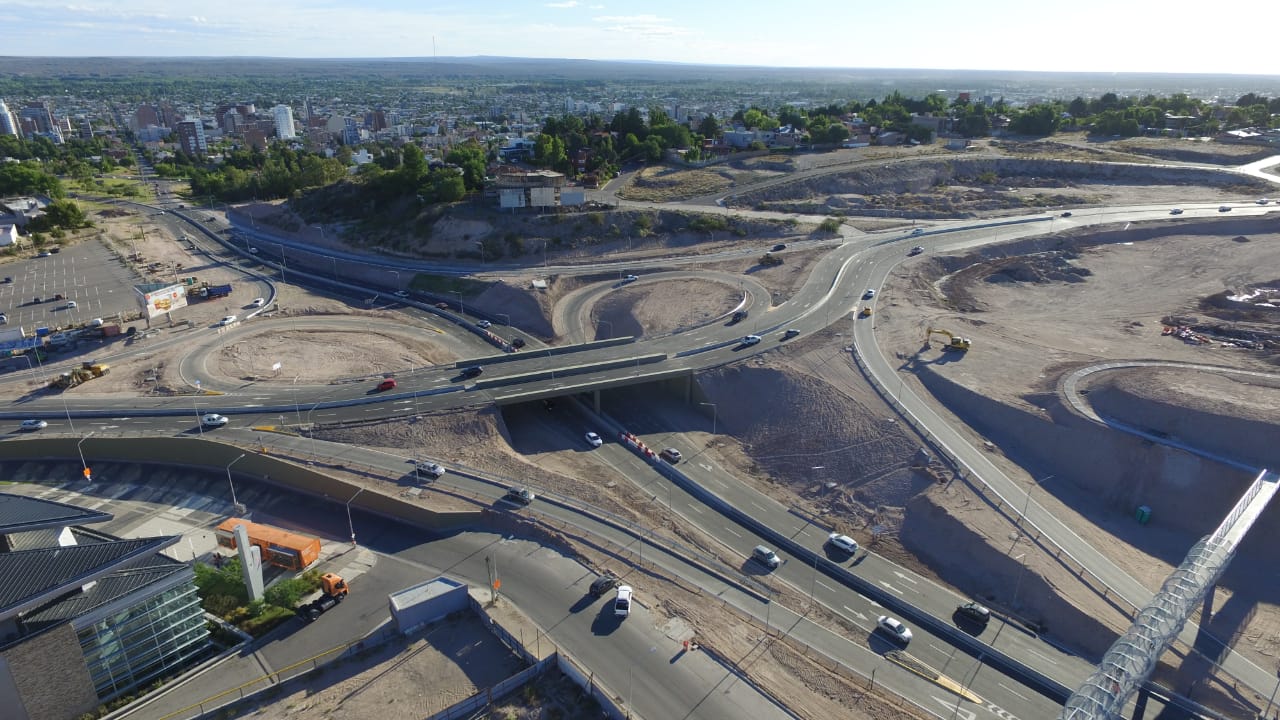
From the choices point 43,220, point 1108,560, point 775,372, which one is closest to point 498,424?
point 775,372

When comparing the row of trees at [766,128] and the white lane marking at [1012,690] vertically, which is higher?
the row of trees at [766,128]

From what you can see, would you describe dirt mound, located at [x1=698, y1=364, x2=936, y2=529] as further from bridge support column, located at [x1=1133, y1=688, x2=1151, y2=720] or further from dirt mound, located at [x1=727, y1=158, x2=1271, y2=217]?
dirt mound, located at [x1=727, y1=158, x2=1271, y2=217]

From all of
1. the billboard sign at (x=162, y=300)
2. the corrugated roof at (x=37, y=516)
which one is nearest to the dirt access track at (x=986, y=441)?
the billboard sign at (x=162, y=300)

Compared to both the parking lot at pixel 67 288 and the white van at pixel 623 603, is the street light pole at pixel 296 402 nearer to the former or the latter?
the white van at pixel 623 603

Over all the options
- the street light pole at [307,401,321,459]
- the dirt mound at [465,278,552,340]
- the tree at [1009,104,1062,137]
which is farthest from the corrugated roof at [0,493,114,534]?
the tree at [1009,104,1062,137]

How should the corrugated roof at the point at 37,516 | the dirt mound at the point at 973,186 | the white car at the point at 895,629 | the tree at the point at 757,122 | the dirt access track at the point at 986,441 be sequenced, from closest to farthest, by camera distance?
the corrugated roof at the point at 37,516
the white car at the point at 895,629
the dirt access track at the point at 986,441
the dirt mound at the point at 973,186
the tree at the point at 757,122
